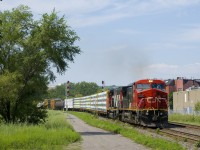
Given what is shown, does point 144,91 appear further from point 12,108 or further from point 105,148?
point 105,148

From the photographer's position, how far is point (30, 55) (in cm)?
2689

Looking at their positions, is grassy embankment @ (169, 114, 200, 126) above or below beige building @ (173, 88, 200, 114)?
below

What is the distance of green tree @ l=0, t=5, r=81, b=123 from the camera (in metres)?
26.7

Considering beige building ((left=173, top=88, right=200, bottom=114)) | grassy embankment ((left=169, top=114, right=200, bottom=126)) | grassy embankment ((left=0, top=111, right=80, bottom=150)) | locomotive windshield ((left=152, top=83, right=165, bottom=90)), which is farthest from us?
beige building ((left=173, top=88, right=200, bottom=114))

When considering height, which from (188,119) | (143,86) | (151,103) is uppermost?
(143,86)

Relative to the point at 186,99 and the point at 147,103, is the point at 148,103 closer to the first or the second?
the point at 147,103

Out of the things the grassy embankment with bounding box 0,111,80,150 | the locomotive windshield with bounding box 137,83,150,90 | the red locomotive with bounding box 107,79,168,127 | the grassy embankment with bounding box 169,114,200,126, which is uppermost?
the locomotive windshield with bounding box 137,83,150,90

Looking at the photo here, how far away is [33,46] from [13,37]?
153 centimetres

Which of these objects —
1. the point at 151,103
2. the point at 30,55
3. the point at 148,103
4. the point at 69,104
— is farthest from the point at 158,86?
the point at 69,104

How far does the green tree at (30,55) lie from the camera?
26.7 meters

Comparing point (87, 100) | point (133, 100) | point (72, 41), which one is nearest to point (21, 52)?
point (72, 41)

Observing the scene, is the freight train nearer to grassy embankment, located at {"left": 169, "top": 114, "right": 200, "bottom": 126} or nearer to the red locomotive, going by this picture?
the red locomotive

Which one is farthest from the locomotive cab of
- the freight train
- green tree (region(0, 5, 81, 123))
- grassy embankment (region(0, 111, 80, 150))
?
grassy embankment (region(0, 111, 80, 150))

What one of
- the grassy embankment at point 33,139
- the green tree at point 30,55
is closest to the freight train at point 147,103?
the green tree at point 30,55
